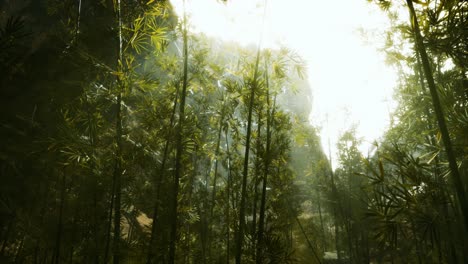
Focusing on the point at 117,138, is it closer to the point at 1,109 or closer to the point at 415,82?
the point at 1,109

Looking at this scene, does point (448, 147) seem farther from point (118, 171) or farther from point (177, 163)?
point (118, 171)

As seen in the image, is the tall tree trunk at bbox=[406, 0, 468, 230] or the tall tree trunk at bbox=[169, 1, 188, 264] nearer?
the tall tree trunk at bbox=[406, 0, 468, 230]

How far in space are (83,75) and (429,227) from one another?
451 cm

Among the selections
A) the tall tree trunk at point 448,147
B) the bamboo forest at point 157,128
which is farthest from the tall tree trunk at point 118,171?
the tall tree trunk at point 448,147

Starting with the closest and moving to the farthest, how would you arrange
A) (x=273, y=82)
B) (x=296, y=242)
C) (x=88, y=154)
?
(x=88, y=154) → (x=273, y=82) → (x=296, y=242)

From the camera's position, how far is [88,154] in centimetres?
271

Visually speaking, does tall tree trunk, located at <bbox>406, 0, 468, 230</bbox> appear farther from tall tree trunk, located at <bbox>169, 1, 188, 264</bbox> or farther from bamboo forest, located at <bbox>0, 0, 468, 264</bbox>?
tall tree trunk, located at <bbox>169, 1, 188, 264</bbox>

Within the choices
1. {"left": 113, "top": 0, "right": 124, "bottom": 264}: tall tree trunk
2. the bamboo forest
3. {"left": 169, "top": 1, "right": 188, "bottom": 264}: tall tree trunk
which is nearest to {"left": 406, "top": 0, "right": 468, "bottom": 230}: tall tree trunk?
the bamboo forest

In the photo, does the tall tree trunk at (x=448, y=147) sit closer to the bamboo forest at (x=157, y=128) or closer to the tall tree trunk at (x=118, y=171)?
the bamboo forest at (x=157, y=128)

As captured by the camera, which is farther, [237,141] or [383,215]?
[237,141]

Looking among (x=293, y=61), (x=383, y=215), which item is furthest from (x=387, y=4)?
(x=383, y=215)

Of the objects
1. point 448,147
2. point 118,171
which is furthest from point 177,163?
point 448,147

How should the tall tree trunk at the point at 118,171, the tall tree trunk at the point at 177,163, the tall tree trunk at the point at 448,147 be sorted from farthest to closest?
1. the tall tree trunk at the point at 177,163
2. the tall tree trunk at the point at 118,171
3. the tall tree trunk at the point at 448,147

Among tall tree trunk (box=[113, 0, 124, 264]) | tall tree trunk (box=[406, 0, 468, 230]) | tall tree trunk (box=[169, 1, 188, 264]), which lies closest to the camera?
tall tree trunk (box=[406, 0, 468, 230])
